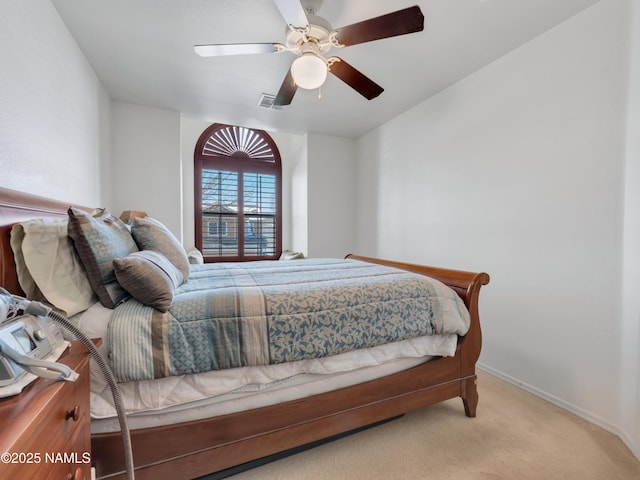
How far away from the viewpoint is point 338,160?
164 inches

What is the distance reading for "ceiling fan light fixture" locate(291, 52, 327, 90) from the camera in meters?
1.57

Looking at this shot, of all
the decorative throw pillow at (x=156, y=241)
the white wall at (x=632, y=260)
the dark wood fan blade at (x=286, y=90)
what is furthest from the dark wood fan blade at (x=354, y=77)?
the decorative throw pillow at (x=156, y=241)

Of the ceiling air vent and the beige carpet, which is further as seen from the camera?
the ceiling air vent

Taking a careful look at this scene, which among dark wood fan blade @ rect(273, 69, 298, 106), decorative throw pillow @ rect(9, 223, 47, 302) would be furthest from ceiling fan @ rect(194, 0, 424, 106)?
decorative throw pillow @ rect(9, 223, 47, 302)

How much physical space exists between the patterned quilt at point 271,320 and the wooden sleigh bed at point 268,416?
0.23 metres

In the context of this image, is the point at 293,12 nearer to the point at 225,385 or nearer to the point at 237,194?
the point at 225,385

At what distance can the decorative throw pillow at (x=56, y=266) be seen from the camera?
0.97 meters

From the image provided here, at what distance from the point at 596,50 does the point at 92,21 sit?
10.7ft

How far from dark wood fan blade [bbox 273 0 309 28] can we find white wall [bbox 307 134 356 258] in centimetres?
248

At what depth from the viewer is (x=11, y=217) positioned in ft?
3.41

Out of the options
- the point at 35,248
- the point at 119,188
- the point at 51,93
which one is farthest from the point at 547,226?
the point at 119,188

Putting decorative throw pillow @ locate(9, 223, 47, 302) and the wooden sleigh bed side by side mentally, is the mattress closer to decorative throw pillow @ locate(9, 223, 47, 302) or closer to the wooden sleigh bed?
the wooden sleigh bed

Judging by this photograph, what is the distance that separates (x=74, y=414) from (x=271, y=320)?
633 mm

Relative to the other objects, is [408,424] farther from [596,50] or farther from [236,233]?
[236,233]
